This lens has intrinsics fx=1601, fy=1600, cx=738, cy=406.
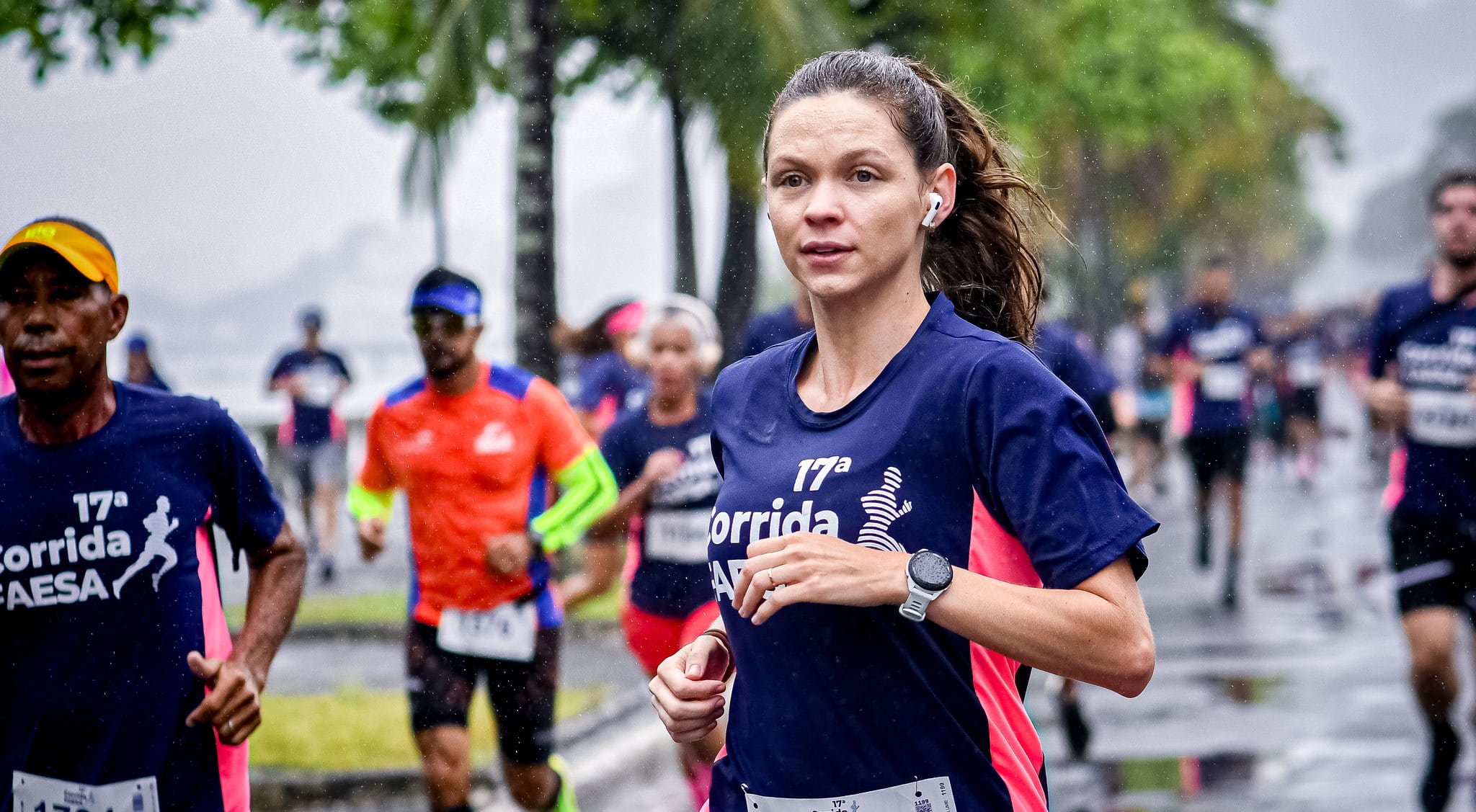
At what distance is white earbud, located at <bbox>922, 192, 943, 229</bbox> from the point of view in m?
2.47

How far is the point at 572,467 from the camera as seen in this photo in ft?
19.4

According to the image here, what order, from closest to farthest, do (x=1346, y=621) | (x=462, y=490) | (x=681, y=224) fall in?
(x=462, y=490) < (x=1346, y=621) < (x=681, y=224)

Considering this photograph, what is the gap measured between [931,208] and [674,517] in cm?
383

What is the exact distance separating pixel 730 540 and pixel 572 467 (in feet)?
11.4

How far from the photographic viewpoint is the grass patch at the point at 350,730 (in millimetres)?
7309

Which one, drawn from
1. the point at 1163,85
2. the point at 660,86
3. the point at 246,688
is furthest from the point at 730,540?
the point at 1163,85

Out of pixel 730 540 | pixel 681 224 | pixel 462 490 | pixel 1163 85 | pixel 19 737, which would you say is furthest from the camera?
pixel 1163 85

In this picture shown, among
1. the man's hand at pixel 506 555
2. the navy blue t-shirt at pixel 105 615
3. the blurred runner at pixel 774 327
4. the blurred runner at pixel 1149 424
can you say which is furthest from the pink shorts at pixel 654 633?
the blurred runner at pixel 1149 424

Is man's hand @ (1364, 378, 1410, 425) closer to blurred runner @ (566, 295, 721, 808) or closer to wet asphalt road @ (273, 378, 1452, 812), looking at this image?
wet asphalt road @ (273, 378, 1452, 812)

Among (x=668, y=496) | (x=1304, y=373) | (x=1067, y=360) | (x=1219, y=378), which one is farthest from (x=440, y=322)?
(x=1304, y=373)

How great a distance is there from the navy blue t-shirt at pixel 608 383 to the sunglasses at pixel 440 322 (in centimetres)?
256

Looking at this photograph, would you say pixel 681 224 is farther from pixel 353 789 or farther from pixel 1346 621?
pixel 353 789

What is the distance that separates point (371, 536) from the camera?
5797 mm

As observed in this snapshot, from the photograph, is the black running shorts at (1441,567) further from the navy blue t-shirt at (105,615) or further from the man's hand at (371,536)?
the navy blue t-shirt at (105,615)
